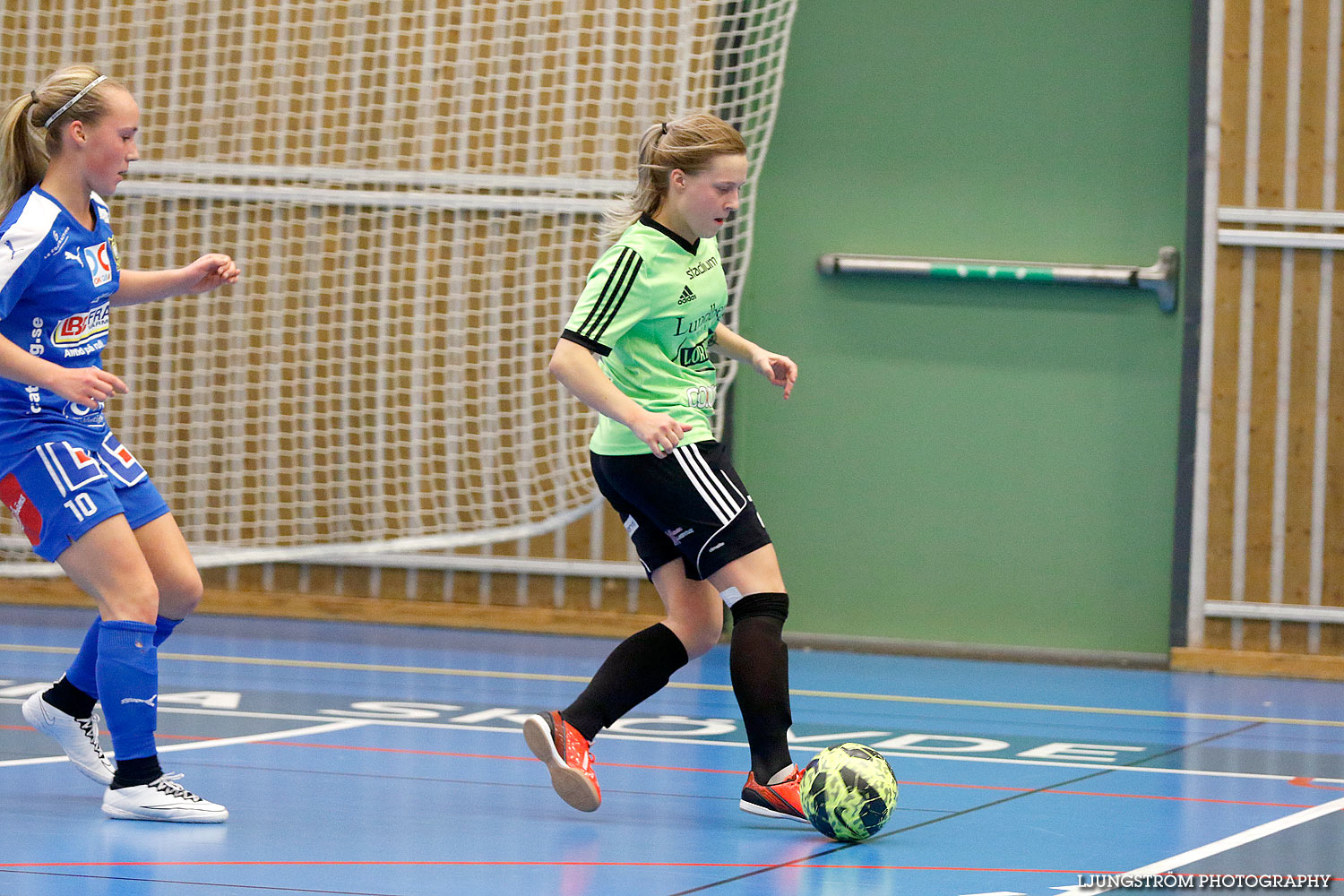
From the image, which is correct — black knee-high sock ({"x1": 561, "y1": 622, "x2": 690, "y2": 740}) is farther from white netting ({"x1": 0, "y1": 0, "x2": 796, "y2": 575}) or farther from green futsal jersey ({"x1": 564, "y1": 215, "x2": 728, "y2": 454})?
white netting ({"x1": 0, "y1": 0, "x2": 796, "y2": 575})

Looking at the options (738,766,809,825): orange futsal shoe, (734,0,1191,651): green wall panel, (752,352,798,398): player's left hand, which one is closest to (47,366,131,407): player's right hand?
(752,352,798,398): player's left hand

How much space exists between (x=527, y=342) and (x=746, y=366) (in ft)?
3.37

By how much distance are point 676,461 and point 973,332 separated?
437 centimetres

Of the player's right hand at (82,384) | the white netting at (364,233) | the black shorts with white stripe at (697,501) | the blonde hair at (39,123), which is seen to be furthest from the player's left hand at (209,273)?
the white netting at (364,233)

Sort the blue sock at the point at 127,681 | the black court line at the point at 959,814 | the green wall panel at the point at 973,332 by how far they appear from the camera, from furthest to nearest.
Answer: the green wall panel at the point at 973,332
the blue sock at the point at 127,681
the black court line at the point at 959,814

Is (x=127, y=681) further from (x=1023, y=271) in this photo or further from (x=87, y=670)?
(x=1023, y=271)

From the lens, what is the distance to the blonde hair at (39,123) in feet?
12.3

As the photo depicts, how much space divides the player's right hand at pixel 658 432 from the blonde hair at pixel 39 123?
1355 millimetres

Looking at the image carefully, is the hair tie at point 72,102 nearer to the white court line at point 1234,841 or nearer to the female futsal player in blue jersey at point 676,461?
the female futsal player in blue jersey at point 676,461

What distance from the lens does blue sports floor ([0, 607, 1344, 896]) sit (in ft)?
10.8

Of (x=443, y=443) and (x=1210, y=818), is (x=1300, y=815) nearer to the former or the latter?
(x=1210, y=818)

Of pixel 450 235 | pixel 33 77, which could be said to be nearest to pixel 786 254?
pixel 450 235

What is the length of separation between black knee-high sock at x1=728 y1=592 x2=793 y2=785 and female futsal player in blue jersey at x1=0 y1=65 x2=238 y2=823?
1160 millimetres

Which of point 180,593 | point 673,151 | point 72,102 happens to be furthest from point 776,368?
point 72,102
